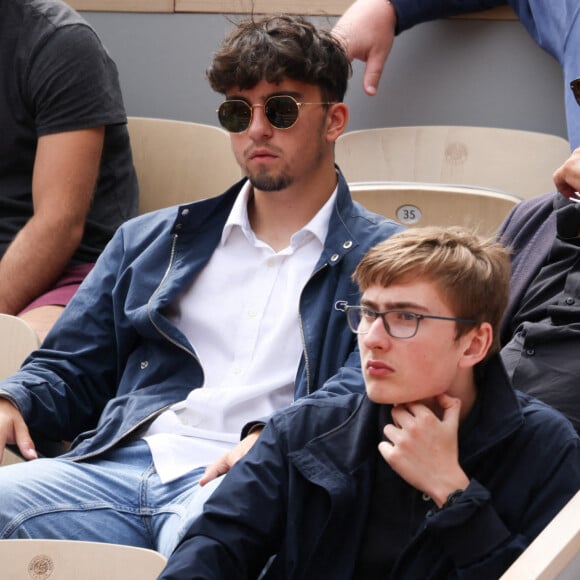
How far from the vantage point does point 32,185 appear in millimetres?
2803

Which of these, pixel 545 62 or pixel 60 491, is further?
pixel 545 62

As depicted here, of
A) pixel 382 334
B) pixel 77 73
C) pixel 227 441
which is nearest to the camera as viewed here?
pixel 382 334

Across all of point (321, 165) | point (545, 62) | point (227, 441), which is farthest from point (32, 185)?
point (545, 62)

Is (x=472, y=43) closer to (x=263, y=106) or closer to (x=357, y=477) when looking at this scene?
(x=263, y=106)

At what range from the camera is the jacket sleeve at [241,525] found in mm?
1438

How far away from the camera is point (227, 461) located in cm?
174

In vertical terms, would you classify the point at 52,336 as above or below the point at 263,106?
below

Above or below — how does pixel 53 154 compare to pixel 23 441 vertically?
above

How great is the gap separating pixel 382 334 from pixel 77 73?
1555 mm

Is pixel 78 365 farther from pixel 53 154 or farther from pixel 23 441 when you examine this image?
pixel 53 154

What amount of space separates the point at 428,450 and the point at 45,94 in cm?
166

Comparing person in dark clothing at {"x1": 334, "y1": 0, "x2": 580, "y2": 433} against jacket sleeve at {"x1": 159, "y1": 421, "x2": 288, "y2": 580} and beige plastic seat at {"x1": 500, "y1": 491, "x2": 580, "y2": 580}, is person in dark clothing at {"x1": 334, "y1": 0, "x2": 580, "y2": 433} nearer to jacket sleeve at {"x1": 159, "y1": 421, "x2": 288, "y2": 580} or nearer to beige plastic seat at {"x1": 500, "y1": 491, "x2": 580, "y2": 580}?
jacket sleeve at {"x1": 159, "y1": 421, "x2": 288, "y2": 580}

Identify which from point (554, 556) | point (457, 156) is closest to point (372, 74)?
point (457, 156)

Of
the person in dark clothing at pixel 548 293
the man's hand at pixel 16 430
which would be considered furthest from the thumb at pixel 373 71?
the man's hand at pixel 16 430
